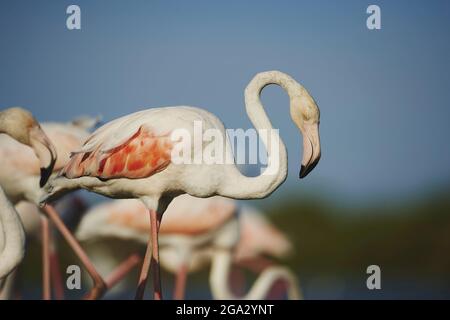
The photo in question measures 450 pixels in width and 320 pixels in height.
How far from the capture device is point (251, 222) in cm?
662

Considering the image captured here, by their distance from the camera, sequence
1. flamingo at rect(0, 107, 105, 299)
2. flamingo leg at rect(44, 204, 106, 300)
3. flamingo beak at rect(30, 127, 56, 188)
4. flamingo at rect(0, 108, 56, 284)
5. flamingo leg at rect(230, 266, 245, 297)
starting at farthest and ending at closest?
flamingo leg at rect(230, 266, 245, 297)
flamingo at rect(0, 107, 105, 299)
flamingo leg at rect(44, 204, 106, 300)
flamingo beak at rect(30, 127, 56, 188)
flamingo at rect(0, 108, 56, 284)

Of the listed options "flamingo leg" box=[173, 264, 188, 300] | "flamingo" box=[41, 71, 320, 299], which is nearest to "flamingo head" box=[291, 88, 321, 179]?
"flamingo" box=[41, 71, 320, 299]

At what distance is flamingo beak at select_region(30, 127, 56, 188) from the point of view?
218 inches

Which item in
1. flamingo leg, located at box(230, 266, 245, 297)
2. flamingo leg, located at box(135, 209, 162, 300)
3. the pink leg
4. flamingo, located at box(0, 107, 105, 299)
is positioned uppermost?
flamingo, located at box(0, 107, 105, 299)

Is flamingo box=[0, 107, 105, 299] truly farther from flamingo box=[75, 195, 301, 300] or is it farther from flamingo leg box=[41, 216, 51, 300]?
flamingo box=[75, 195, 301, 300]

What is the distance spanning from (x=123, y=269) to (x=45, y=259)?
59cm

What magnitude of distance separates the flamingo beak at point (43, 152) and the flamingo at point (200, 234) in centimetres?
96

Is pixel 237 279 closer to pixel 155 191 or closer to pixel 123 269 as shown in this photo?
pixel 123 269

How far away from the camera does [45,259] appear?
20.7 ft

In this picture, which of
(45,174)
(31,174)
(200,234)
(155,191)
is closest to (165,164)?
(155,191)

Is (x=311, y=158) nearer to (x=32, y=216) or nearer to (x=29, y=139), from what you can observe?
(x=29, y=139)

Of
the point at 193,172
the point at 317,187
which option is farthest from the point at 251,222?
the point at 193,172

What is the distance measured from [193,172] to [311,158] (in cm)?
71

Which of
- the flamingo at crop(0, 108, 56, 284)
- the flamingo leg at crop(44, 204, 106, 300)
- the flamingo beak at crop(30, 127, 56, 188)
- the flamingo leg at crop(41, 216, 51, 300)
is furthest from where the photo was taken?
the flamingo leg at crop(41, 216, 51, 300)
